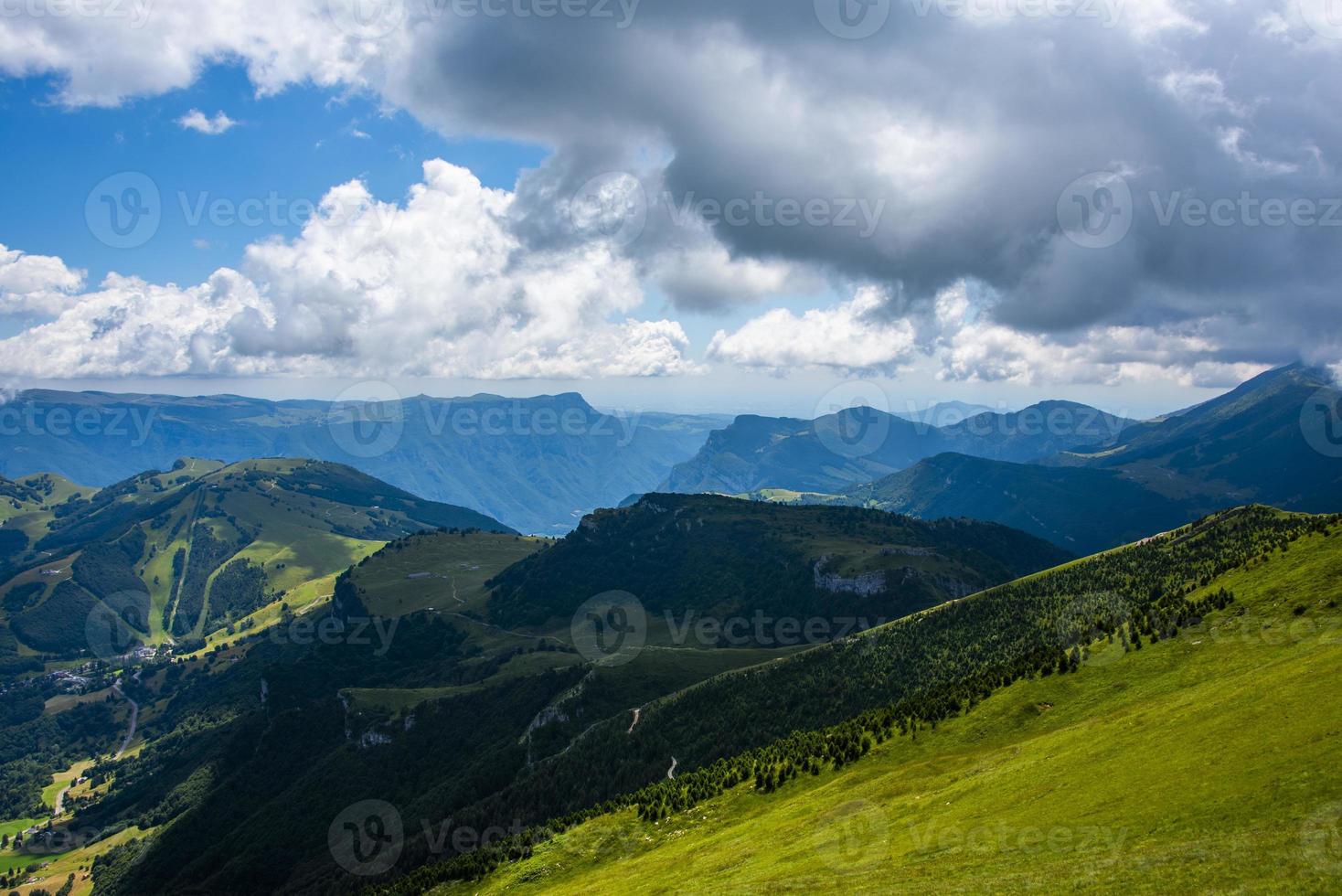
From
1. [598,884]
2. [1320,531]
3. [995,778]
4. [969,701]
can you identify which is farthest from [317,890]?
[1320,531]

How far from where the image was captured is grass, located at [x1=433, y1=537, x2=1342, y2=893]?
45.3 m

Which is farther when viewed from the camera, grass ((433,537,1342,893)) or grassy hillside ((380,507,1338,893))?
grassy hillside ((380,507,1338,893))

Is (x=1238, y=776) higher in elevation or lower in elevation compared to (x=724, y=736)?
higher

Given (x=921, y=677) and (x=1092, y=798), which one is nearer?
(x=1092, y=798)

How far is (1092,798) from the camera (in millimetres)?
58844

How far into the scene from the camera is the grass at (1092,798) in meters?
45.3

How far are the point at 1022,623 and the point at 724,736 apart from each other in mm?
78301

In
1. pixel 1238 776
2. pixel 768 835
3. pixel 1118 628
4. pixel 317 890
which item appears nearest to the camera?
pixel 1238 776

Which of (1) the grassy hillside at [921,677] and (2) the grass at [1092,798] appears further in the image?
(1) the grassy hillside at [921,677]

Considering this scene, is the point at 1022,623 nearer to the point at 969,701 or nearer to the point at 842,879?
the point at 969,701

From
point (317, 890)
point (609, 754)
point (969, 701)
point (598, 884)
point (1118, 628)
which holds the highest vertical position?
point (1118, 628)

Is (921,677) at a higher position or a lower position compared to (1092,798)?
lower

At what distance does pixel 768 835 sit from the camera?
87688 mm

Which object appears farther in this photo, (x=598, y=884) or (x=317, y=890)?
(x=317, y=890)
